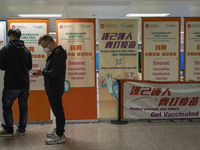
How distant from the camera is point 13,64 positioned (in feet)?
13.3

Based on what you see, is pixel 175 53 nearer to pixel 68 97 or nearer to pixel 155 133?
pixel 155 133

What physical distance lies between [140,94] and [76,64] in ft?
4.48

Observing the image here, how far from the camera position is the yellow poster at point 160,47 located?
5148mm

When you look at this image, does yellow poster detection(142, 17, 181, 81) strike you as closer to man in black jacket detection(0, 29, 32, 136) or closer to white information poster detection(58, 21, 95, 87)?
white information poster detection(58, 21, 95, 87)

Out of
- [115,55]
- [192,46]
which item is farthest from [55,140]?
[192,46]

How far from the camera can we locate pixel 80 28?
5.00m

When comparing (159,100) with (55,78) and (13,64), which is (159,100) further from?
(13,64)

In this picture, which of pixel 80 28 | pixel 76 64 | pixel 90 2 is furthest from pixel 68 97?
pixel 90 2

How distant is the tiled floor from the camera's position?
12.3 feet

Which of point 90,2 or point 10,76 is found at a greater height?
point 90,2

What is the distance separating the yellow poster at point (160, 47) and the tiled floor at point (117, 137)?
40.3 inches

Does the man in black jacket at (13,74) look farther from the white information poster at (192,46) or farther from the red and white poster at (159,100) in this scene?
the white information poster at (192,46)

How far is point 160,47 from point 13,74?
282 centimetres

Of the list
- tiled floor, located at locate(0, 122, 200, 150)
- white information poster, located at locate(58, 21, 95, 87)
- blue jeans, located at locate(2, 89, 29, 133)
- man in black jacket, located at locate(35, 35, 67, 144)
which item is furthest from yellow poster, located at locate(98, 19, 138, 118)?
blue jeans, located at locate(2, 89, 29, 133)
